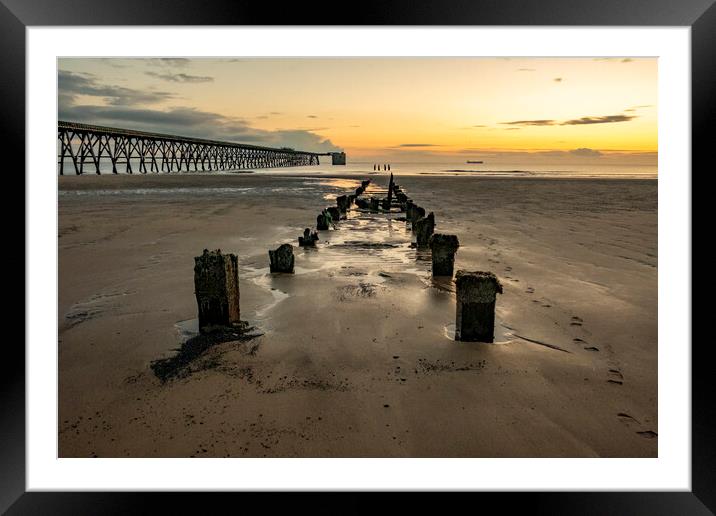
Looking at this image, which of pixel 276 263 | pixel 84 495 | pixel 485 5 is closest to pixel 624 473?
pixel 485 5

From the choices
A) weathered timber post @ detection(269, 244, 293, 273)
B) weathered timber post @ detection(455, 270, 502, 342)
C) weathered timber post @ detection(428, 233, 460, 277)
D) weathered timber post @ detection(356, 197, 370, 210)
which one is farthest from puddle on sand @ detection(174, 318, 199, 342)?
weathered timber post @ detection(356, 197, 370, 210)

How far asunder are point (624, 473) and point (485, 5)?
2488 mm

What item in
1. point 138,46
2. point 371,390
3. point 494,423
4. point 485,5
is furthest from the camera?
point 371,390

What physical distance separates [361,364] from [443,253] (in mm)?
3862

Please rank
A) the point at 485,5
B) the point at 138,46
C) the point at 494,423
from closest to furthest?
the point at 485,5
the point at 138,46
the point at 494,423

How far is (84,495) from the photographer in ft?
7.78

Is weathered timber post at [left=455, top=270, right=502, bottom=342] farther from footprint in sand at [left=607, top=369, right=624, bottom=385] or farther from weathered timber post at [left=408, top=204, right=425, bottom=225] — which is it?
weathered timber post at [left=408, top=204, right=425, bottom=225]

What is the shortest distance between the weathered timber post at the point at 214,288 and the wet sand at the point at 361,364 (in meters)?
0.29

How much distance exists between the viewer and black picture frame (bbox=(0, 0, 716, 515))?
2.29 metres

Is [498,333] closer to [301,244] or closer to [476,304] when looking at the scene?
[476,304]

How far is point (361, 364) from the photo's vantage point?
4.41 m
